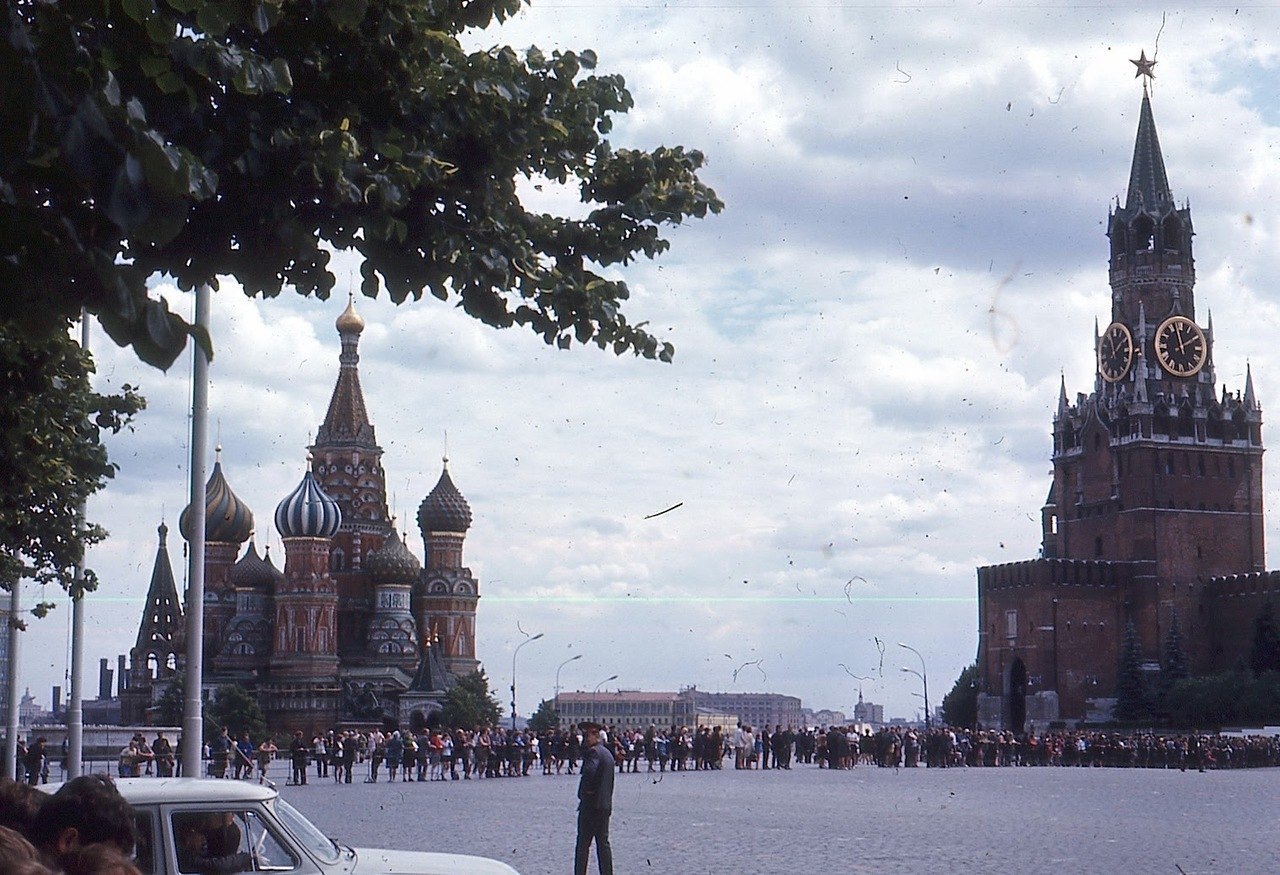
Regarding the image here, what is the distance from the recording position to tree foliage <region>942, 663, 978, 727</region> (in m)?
111

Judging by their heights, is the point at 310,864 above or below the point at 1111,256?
below

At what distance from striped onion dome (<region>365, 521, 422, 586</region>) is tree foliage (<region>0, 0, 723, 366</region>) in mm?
96712

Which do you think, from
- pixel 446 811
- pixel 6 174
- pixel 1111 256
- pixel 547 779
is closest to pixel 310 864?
pixel 6 174

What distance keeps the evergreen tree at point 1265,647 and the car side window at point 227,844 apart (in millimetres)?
85948

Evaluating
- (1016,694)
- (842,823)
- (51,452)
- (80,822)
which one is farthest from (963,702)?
(80,822)

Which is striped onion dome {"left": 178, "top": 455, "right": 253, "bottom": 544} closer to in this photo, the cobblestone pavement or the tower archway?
the tower archway

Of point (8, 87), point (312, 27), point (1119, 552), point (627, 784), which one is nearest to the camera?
point (8, 87)

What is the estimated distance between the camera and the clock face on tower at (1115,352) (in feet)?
338

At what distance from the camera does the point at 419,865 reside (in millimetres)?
9586

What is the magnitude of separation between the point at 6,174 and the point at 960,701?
4463 inches

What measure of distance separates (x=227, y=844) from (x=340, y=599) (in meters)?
98.9

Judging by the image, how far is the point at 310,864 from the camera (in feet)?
30.4

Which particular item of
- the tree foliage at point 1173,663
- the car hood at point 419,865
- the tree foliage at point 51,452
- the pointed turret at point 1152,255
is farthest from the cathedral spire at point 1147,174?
the car hood at point 419,865

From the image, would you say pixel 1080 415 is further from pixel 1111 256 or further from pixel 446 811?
pixel 446 811
